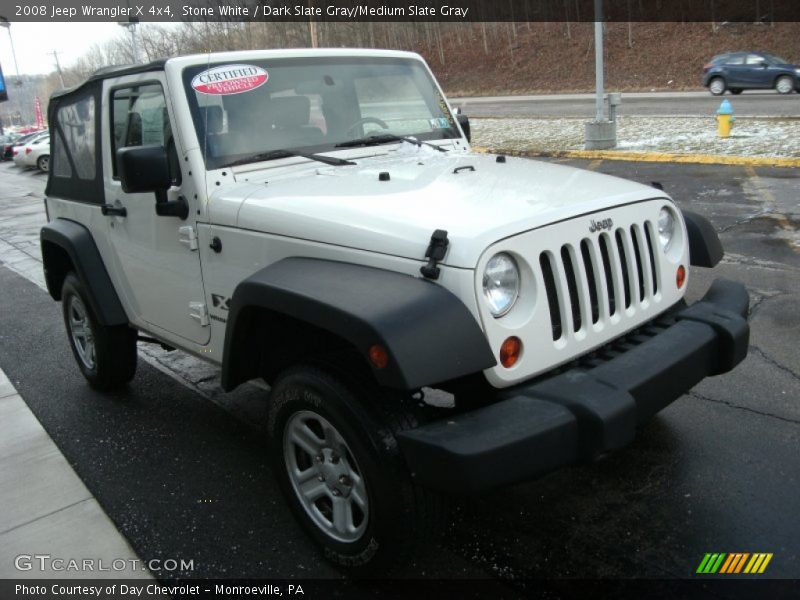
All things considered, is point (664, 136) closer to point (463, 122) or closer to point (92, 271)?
point (463, 122)

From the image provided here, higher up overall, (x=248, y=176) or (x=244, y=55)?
(x=244, y=55)

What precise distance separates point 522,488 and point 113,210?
8.68 feet

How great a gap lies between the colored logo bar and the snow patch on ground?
10.7 meters

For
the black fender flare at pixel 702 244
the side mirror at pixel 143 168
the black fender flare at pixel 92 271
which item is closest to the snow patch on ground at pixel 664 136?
the black fender flare at pixel 702 244

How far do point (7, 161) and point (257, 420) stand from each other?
42.0 metres

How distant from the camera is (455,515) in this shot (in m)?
3.30

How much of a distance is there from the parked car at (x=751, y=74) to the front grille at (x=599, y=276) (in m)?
25.7

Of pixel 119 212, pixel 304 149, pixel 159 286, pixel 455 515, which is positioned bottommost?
pixel 455 515

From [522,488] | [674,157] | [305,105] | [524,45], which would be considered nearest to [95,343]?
[305,105]

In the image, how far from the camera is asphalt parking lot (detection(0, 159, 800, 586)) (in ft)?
9.68

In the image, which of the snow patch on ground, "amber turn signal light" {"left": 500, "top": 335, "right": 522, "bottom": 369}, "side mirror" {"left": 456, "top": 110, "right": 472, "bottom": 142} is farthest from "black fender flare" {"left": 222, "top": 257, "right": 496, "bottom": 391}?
the snow patch on ground

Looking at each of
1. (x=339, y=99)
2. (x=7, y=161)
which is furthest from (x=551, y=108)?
(x=7, y=161)

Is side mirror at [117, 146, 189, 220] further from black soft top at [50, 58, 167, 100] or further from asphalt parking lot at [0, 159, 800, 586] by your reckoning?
asphalt parking lot at [0, 159, 800, 586]

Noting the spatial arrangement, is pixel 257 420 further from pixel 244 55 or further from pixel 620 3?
pixel 620 3
